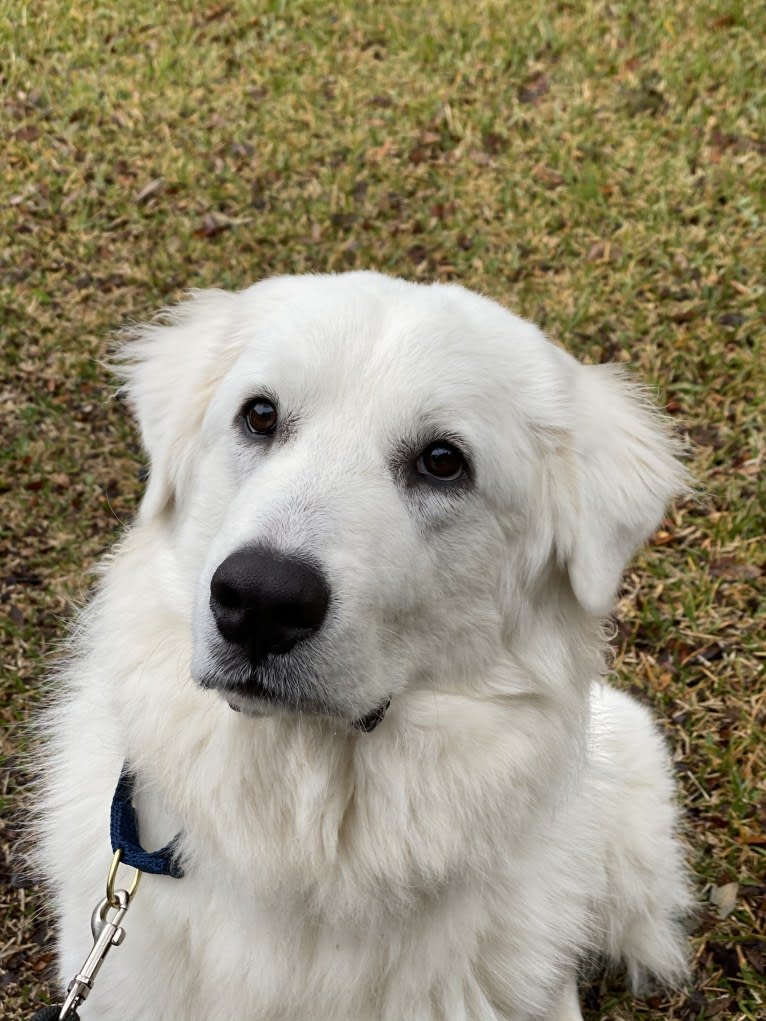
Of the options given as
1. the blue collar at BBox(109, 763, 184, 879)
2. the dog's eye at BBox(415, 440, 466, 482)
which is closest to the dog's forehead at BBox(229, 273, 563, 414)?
the dog's eye at BBox(415, 440, 466, 482)

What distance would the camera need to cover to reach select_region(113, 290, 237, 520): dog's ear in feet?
8.91

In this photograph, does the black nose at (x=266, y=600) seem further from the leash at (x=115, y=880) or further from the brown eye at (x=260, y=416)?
the leash at (x=115, y=880)

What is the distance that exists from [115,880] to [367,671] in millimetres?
944

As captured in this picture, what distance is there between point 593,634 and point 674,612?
1837 millimetres

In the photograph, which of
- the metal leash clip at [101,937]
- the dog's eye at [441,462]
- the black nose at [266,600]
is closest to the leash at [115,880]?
the metal leash clip at [101,937]

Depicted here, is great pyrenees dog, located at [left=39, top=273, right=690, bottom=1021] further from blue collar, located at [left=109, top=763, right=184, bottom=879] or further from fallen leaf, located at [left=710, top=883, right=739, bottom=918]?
fallen leaf, located at [left=710, top=883, right=739, bottom=918]

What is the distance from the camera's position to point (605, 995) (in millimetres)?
3631

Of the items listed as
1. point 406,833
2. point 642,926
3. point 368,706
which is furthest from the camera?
point 642,926

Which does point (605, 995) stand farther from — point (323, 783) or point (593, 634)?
point (323, 783)

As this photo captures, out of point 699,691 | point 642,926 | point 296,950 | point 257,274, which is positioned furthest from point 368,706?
point 257,274

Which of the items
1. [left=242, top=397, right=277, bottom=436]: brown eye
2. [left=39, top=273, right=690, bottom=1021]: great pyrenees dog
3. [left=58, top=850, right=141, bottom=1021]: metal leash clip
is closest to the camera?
[left=58, top=850, right=141, bottom=1021]: metal leash clip

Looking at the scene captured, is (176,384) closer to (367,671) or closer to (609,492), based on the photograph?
(367,671)

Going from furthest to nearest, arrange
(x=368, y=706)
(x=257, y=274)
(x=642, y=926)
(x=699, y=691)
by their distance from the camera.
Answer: (x=257, y=274), (x=699, y=691), (x=642, y=926), (x=368, y=706)

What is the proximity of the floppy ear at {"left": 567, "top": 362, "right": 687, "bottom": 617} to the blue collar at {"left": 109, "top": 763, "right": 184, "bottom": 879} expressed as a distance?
3.94 ft
